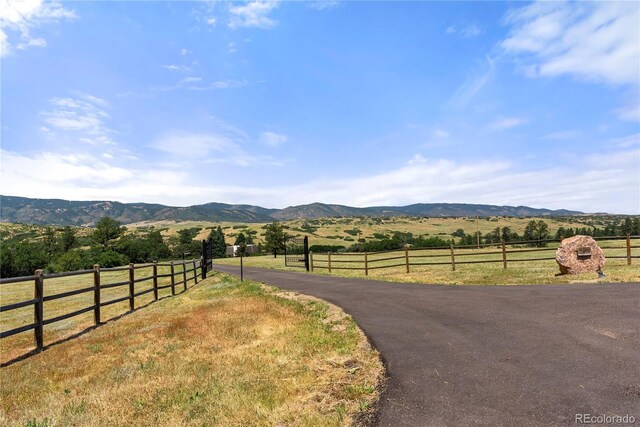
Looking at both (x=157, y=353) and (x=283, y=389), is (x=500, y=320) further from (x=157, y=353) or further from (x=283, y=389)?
(x=157, y=353)

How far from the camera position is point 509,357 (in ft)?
20.6

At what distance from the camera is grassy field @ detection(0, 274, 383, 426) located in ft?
16.4

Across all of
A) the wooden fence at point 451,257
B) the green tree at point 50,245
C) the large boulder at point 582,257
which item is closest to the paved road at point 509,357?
the large boulder at point 582,257

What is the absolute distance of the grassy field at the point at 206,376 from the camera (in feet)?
16.4

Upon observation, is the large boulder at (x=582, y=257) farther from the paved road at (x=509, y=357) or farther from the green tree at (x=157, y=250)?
the green tree at (x=157, y=250)

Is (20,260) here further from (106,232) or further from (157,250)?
(157,250)

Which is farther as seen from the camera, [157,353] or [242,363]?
[157,353]

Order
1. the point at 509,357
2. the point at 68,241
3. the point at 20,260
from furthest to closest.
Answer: the point at 68,241 → the point at 20,260 → the point at 509,357

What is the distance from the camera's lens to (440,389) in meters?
5.20

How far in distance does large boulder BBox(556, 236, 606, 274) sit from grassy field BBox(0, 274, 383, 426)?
1355 cm

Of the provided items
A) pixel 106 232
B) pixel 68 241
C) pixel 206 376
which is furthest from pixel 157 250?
pixel 206 376

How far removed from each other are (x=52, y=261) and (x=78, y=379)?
7366 centimetres

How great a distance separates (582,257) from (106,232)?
96630 mm

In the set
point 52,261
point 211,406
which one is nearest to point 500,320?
point 211,406
